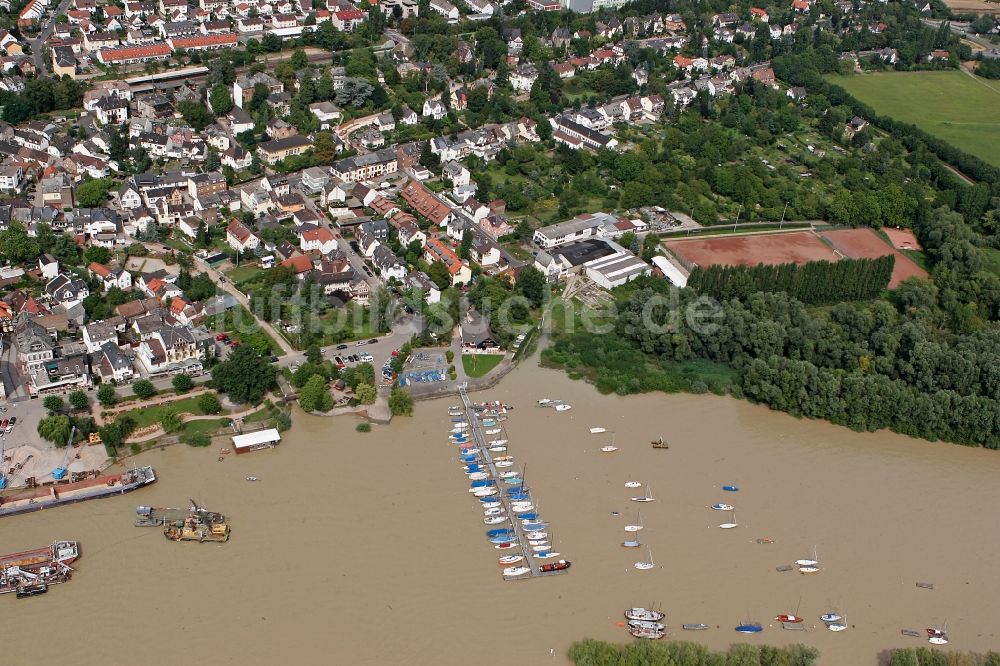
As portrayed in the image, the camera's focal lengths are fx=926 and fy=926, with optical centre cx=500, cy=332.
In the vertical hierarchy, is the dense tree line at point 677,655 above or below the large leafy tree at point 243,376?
below

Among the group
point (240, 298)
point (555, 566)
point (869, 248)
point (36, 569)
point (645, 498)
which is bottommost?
point (555, 566)

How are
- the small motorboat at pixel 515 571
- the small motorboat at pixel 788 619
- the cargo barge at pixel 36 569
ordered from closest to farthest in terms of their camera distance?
the cargo barge at pixel 36 569 → the small motorboat at pixel 788 619 → the small motorboat at pixel 515 571

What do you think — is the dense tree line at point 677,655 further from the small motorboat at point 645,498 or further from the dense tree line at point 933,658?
the small motorboat at point 645,498

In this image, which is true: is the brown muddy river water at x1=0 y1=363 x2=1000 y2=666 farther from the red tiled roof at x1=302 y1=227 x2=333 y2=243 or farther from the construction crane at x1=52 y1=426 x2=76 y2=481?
the red tiled roof at x1=302 y1=227 x2=333 y2=243

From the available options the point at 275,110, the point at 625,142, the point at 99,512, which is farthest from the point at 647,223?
the point at 99,512

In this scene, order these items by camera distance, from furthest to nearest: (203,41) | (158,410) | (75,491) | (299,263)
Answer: (203,41), (299,263), (158,410), (75,491)

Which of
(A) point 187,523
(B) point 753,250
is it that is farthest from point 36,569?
(B) point 753,250

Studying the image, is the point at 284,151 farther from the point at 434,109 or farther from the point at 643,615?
the point at 643,615

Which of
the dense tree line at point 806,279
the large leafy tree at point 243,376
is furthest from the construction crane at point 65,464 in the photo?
the dense tree line at point 806,279
